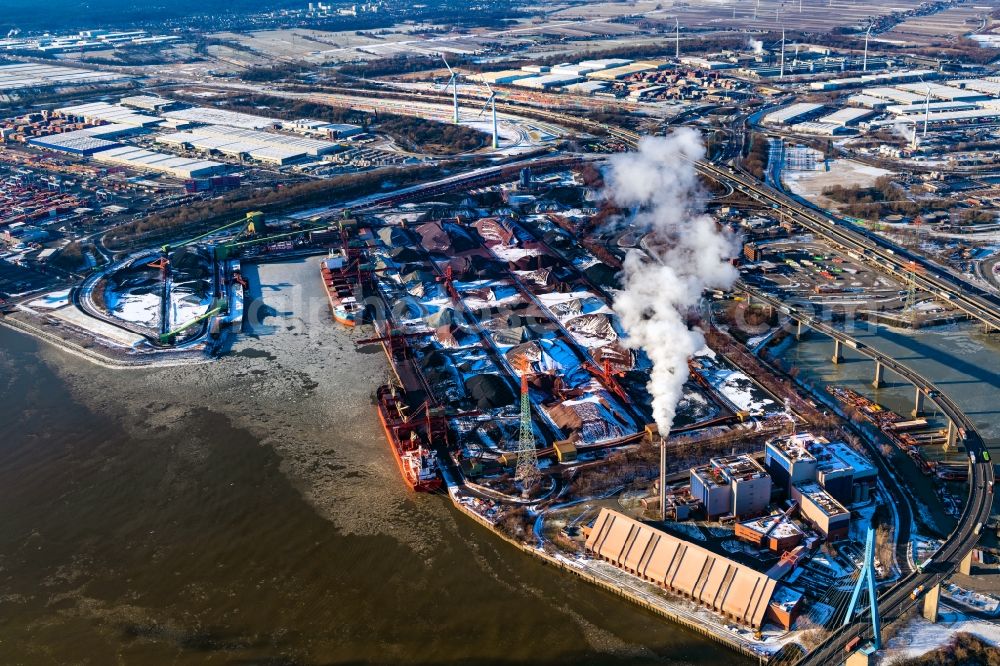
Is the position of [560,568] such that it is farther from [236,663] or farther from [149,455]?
[149,455]

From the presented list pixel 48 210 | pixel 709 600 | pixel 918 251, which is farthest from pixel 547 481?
pixel 48 210

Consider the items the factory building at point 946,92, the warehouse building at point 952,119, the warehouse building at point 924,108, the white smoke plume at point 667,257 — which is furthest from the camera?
the factory building at point 946,92

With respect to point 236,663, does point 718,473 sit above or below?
above

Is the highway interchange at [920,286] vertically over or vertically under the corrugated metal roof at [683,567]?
over

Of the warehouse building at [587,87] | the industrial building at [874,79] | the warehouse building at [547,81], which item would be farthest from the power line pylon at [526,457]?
the industrial building at [874,79]

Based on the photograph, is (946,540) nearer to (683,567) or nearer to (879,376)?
(683,567)

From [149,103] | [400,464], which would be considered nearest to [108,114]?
[149,103]

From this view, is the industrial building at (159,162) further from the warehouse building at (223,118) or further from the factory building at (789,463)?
the factory building at (789,463)
